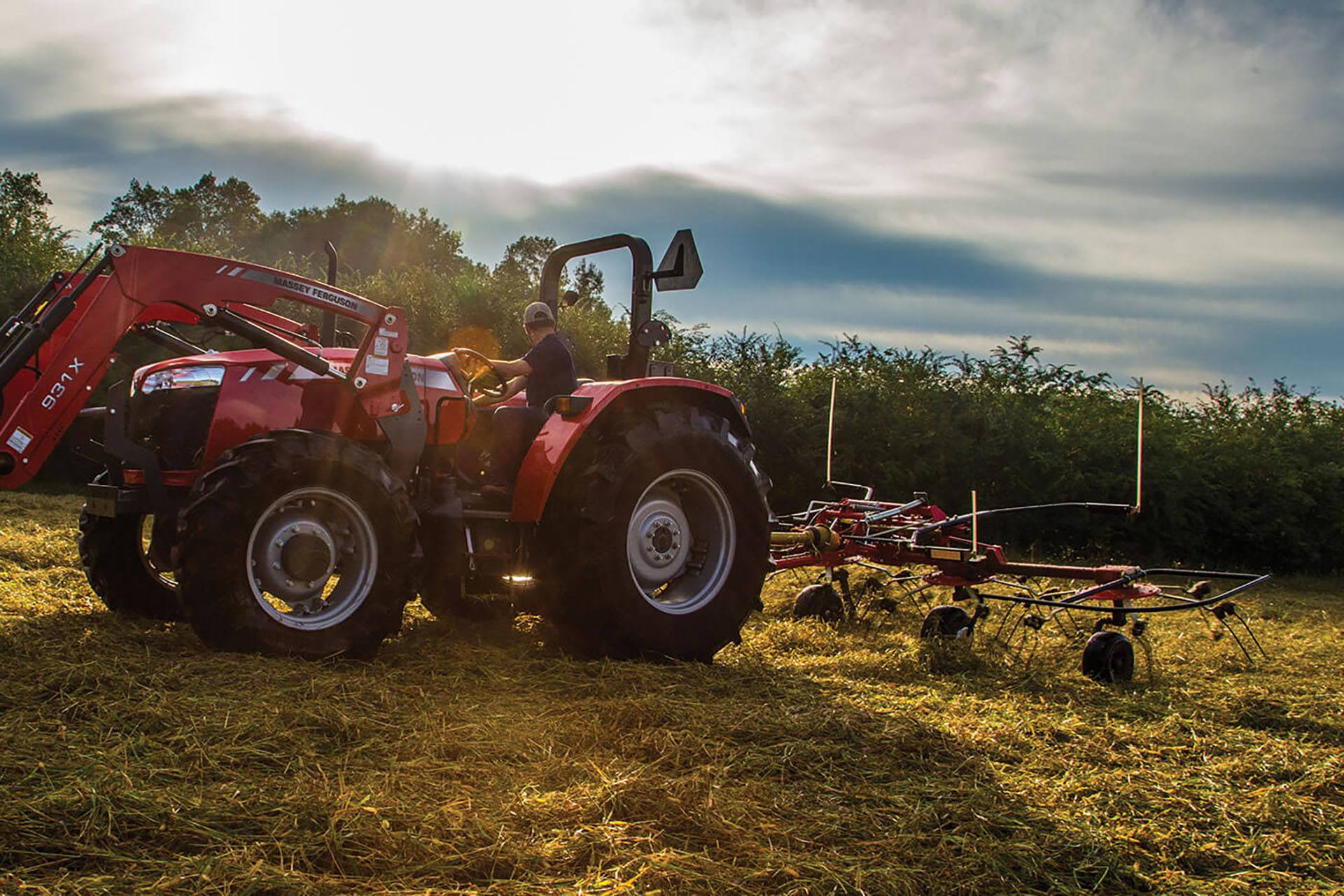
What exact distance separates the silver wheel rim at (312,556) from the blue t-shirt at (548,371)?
1295 millimetres

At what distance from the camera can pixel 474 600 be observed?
5750mm

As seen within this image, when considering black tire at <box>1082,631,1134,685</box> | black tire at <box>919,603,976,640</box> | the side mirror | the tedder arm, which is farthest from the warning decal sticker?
black tire at <box>1082,631,1134,685</box>

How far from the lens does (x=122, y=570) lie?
17.5ft

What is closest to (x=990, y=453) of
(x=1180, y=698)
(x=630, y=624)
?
(x=1180, y=698)

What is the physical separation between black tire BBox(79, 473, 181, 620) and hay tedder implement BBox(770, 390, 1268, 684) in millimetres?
3360

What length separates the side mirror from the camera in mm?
5309

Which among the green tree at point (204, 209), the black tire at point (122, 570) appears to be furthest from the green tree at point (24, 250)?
the green tree at point (204, 209)

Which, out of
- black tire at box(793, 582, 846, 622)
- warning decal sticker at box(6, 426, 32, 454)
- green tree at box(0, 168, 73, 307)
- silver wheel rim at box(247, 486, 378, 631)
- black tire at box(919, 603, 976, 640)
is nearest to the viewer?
silver wheel rim at box(247, 486, 378, 631)

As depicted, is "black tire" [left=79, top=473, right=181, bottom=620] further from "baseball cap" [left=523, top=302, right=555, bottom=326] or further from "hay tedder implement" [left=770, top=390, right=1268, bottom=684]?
"hay tedder implement" [left=770, top=390, right=1268, bottom=684]

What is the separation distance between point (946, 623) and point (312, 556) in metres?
3.54

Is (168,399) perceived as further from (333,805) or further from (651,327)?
(333,805)

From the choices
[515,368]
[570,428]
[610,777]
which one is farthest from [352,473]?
[610,777]

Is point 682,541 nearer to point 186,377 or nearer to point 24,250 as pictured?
point 186,377

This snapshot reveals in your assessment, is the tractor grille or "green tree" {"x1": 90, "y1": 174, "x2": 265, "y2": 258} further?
"green tree" {"x1": 90, "y1": 174, "x2": 265, "y2": 258}
